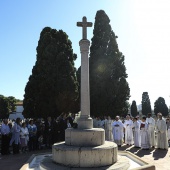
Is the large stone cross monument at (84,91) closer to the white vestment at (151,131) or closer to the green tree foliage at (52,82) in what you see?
the white vestment at (151,131)

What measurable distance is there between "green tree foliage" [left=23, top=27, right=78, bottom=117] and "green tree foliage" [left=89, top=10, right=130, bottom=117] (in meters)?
3.60

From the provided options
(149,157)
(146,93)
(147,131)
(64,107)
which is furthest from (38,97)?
(146,93)

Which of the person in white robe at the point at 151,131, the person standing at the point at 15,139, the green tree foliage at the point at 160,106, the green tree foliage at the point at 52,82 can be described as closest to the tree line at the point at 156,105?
the green tree foliage at the point at 160,106

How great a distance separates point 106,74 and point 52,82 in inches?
297

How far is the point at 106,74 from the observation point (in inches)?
1119

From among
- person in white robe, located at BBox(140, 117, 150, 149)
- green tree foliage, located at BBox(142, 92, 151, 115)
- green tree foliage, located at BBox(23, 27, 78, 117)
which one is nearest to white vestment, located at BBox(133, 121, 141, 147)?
person in white robe, located at BBox(140, 117, 150, 149)

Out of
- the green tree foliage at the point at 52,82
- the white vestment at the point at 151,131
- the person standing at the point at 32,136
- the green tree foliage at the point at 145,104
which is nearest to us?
the person standing at the point at 32,136

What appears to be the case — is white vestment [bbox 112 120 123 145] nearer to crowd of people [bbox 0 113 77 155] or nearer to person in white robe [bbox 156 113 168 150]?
person in white robe [bbox 156 113 168 150]

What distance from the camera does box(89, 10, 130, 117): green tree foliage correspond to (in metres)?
28.0

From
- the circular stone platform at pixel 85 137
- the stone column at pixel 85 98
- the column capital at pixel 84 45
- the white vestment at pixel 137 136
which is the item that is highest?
the column capital at pixel 84 45

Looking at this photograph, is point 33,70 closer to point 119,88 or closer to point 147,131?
point 119,88

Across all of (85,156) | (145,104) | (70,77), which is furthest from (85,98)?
(145,104)

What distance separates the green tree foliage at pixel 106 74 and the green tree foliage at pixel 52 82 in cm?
360

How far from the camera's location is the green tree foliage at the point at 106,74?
27953 mm
